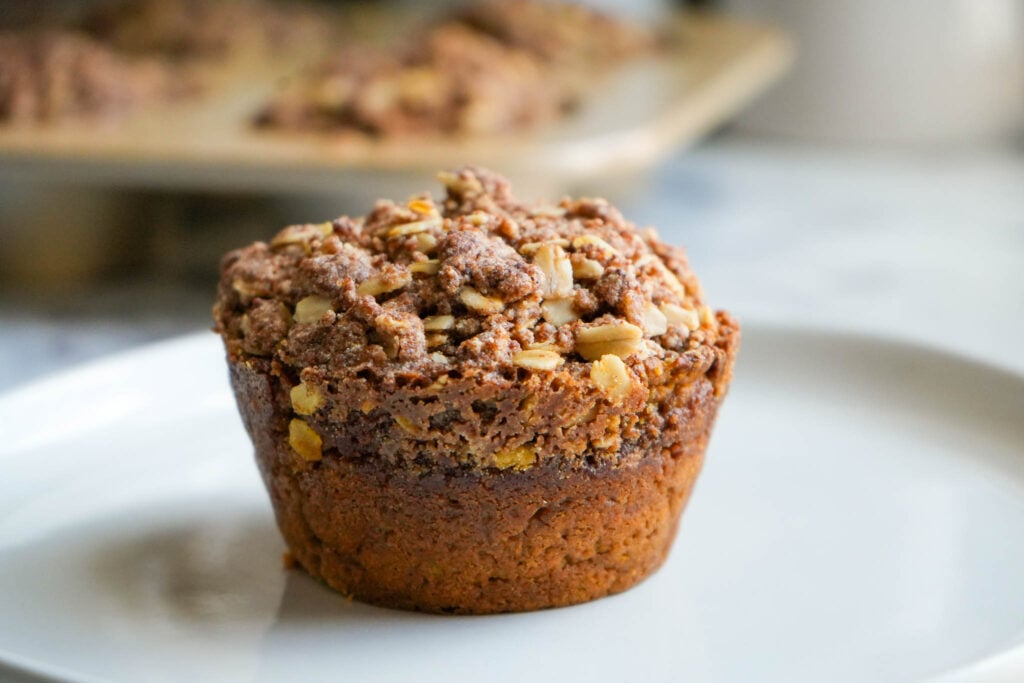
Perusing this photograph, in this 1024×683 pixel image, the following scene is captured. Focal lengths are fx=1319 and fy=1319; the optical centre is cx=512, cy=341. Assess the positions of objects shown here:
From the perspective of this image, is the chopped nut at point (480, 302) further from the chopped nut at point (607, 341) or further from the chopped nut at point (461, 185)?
the chopped nut at point (461, 185)

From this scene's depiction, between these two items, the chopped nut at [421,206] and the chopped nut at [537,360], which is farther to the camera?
the chopped nut at [421,206]

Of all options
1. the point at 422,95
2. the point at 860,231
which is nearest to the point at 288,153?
the point at 422,95

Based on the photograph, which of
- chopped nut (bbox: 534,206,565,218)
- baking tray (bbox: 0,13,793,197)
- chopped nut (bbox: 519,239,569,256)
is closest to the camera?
chopped nut (bbox: 519,239,569,256)

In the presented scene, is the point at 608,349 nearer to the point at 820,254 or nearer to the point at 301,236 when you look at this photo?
the point at 301,236

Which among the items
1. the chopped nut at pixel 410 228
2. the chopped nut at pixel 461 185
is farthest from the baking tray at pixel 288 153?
the chopped nut at pixel 410 228

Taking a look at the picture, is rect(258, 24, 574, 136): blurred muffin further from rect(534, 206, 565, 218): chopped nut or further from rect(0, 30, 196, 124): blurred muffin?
rect(534, 206, 565, 218): chopped nut

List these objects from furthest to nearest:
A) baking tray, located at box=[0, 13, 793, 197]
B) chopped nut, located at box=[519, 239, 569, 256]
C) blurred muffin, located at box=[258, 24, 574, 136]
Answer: blurred muffin, located at box=[258, 24, 574, 136], baking tray, located at box=[0, 13, 793, 197], chopped nut, located at box=[519, 239, 569, 256]

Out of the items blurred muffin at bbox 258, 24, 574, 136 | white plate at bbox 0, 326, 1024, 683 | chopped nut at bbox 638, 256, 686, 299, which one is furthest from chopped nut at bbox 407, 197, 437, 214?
blurred muffin at bbox 258, 24, 574, 136

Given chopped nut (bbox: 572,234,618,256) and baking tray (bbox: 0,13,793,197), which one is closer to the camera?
chopped nut (bbox: 572,234,618,256)

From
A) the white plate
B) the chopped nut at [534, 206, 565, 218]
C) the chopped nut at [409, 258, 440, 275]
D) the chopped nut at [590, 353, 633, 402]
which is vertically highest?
the chopped nut at [534, 206, 565, 218]
